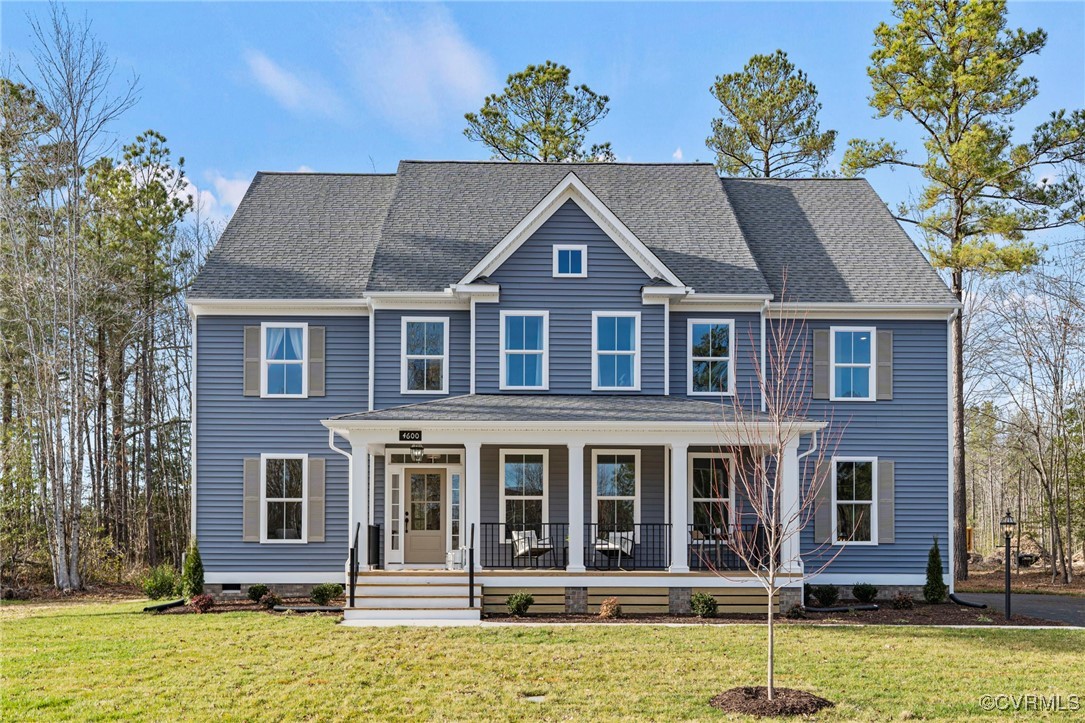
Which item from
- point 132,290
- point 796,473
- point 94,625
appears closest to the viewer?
point 94,625

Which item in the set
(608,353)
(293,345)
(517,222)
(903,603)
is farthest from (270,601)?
(903,603)

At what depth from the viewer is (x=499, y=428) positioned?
1727 cm

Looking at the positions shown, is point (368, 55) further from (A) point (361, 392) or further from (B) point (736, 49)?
(B) point (736, 49)

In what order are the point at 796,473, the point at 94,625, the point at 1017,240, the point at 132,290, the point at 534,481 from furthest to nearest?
the point at 132,290 < the point at 1017,240 < the point at 534,481 < the point at 796,473 < the point at 94,625

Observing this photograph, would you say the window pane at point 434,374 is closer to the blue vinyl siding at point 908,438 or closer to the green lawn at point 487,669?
the green lawn at point 487,669

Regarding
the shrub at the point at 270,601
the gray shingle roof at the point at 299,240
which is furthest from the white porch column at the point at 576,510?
the gray shingle roof at the point at 299,240

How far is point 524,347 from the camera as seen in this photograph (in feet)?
64.5

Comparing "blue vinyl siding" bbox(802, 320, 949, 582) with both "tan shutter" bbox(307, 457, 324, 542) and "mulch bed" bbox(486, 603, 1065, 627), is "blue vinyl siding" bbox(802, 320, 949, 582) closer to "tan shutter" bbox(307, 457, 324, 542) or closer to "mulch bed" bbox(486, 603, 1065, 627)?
"mulch bed" bbox(486, 603, 1065, 627)

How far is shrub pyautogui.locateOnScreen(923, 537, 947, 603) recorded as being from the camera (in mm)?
19125

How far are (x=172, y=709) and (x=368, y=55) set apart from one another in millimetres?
14443

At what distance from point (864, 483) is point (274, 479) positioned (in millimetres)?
11736

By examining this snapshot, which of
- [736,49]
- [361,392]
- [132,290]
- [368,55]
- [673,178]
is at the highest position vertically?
[736,49]

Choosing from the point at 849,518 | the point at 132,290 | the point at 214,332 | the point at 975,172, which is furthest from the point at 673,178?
the point at 132,290

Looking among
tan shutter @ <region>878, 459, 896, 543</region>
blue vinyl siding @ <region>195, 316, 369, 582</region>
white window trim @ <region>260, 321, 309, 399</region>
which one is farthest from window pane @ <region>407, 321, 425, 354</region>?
tan shutter @ <region>878, 459, 896, 543</region>
